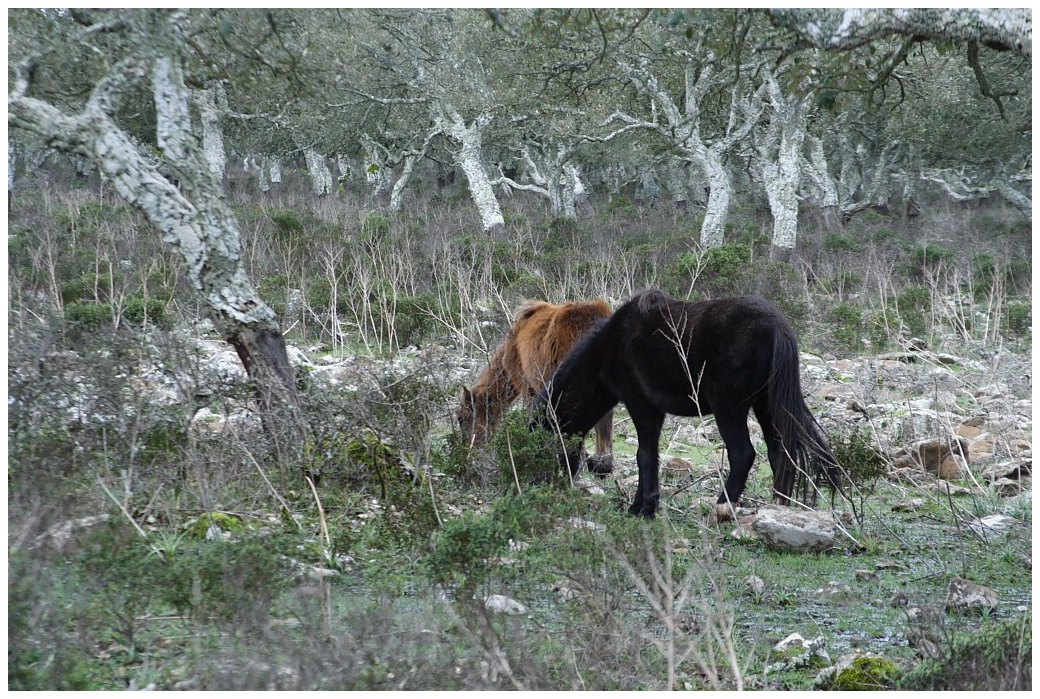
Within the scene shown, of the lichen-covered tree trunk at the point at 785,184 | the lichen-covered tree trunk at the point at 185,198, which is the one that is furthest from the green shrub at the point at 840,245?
the lichen-covered tree trunk at the point at 185,198

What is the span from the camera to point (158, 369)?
241 inches

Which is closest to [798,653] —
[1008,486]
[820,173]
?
[1008,486]

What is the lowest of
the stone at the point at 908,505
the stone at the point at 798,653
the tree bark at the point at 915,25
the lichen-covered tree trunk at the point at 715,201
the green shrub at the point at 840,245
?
the stone at the point at 908,505

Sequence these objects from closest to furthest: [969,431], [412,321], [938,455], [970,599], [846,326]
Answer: [970,599] → [938,455] → [969,431] → [412,321] → [846,326]

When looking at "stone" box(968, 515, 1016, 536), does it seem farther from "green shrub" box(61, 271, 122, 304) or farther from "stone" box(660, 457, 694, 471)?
"green shrub" box(61, 271, 122, 304)

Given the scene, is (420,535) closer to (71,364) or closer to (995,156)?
(71,364)

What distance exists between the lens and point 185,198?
627cm

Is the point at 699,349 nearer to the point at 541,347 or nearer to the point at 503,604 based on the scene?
the point at 541,347

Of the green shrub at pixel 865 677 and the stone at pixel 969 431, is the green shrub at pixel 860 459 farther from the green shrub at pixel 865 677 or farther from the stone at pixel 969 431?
the green shrub at pixel 865 677

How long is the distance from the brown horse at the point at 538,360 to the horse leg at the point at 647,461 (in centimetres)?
82

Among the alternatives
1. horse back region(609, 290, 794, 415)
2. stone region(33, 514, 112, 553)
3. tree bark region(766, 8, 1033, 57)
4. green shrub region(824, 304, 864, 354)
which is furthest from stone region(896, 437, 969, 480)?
stone region(33, 514, 112, 553)

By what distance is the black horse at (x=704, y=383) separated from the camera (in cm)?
566

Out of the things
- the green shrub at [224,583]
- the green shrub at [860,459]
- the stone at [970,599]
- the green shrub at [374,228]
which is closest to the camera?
the green shrub at [224,583]

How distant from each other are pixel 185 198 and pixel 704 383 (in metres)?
3.98
